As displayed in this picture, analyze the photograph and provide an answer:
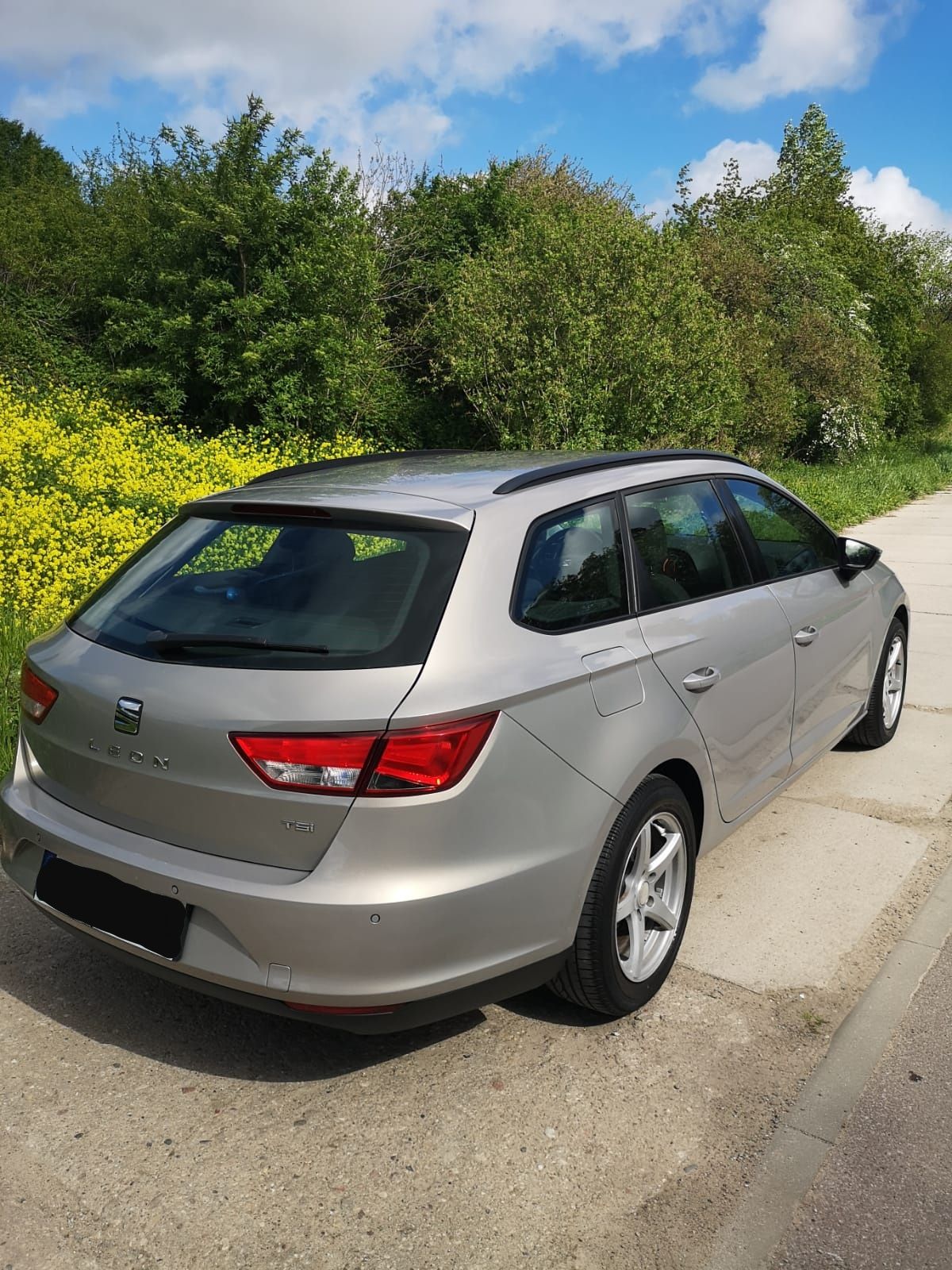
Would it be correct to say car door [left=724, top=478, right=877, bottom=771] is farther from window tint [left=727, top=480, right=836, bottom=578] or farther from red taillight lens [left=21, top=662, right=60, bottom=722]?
red taillight lens [left=21, top=662, right=60, bottom=722]

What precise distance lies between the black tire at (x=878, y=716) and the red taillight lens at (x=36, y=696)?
12.7 feet

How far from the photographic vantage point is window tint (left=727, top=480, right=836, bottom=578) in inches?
165

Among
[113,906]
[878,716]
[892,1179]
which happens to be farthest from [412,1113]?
[878,716]

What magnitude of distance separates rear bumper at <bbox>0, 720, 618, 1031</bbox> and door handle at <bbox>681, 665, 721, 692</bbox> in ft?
2.12

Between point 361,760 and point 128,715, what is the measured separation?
2.14 feet

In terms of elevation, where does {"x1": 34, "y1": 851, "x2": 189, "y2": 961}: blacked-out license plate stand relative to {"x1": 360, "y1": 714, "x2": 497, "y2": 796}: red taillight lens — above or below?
below

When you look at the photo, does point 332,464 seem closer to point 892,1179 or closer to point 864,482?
point 892,1179

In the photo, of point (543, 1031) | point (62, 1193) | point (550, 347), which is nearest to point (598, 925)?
point (543, 1031)

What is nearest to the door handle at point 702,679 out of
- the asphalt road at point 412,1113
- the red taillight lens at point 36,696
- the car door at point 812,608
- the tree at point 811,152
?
the car door at point 812,608

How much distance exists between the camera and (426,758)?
2.46 metres

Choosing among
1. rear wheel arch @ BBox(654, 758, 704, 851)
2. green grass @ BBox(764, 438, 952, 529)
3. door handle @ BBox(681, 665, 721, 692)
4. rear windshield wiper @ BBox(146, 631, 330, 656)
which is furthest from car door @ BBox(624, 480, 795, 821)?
green grass @ BBox(764, 438, 952, 529)

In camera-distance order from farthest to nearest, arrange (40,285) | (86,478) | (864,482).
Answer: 1. (864,482)
2. (40,285)
3. (86,478)

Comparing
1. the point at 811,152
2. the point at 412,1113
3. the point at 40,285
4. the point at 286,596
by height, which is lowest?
the point at 412,1113

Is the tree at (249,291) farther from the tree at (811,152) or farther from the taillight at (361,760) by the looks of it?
the tree at (811,152)
